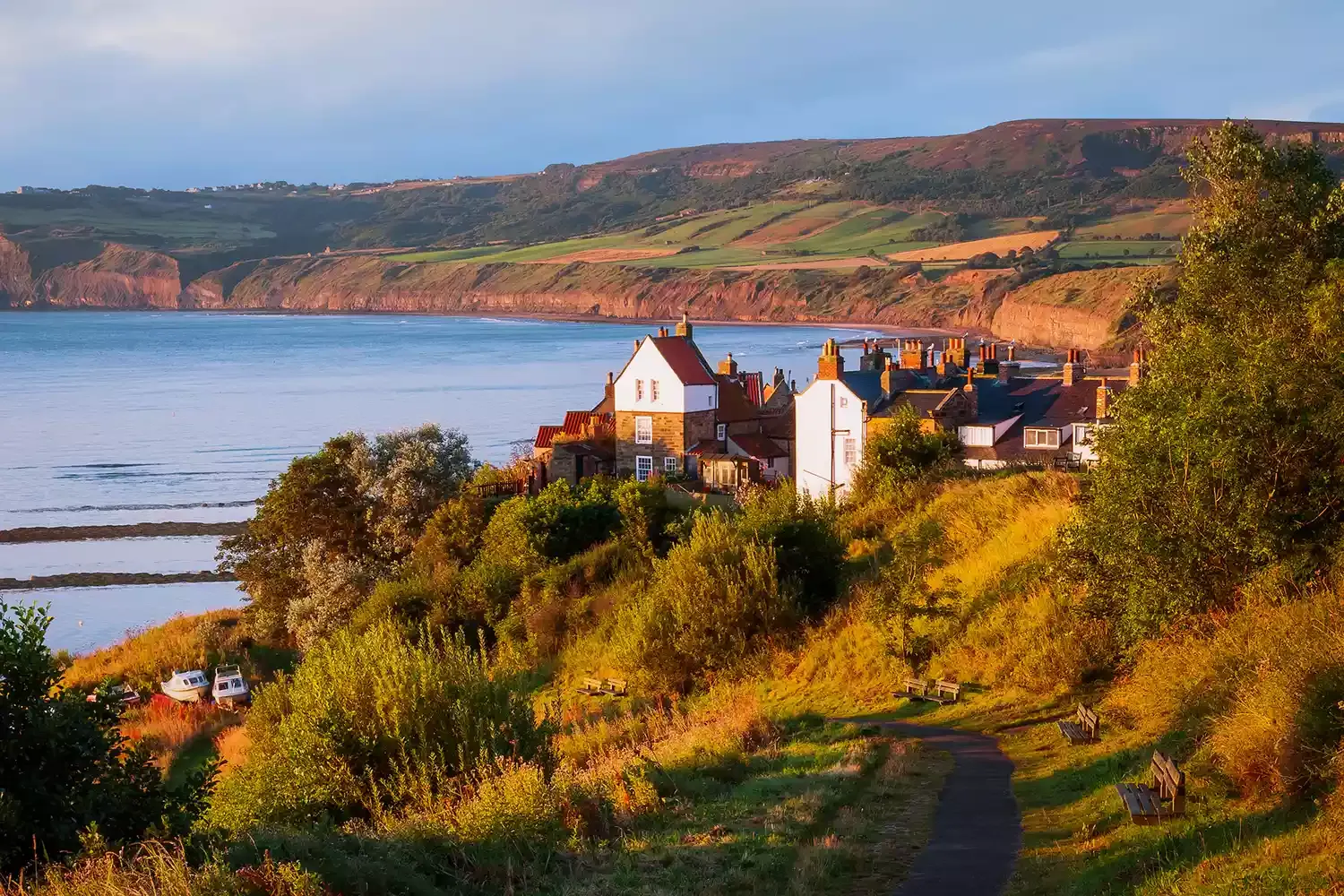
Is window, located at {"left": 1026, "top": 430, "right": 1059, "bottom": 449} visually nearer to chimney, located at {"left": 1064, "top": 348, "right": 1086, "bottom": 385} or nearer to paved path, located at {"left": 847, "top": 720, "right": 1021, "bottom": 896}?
chimney, located at {"left": 1064, "top": 348, "right": 1086, "bottom": 385}

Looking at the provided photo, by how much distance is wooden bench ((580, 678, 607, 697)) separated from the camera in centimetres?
3009

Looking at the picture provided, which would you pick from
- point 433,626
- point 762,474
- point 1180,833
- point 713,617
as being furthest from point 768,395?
point 1180,833

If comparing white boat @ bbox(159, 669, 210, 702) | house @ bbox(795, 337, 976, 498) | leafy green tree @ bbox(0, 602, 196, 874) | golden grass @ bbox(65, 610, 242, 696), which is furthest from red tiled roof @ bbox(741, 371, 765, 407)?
leafy green tree @ bbox(0, 602, 196, 874)

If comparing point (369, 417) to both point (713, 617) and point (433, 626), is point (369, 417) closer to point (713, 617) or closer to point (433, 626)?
point (433, 626)

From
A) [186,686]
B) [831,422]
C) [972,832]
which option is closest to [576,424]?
[831,422]

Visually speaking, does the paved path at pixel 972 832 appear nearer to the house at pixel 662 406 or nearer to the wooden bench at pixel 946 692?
the wooden bench at pixel 946 692

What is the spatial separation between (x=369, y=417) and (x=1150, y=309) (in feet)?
256

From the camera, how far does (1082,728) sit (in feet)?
59.0

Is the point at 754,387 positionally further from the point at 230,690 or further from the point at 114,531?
the point at 230,690

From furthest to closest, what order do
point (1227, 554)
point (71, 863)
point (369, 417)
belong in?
point (369, 417), point (1227, 554), point (71, 863)

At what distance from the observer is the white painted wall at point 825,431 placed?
46750 millimetres

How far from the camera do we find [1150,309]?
1038 inches

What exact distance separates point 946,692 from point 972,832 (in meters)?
8.20

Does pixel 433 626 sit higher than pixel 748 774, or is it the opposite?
pixel 748 774
